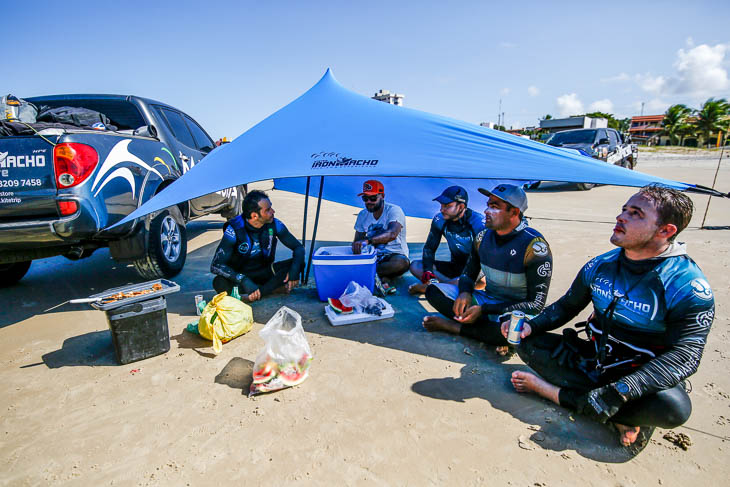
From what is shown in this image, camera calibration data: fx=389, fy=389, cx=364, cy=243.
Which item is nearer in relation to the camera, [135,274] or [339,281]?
[339,281]

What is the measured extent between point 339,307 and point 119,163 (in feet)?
7.66

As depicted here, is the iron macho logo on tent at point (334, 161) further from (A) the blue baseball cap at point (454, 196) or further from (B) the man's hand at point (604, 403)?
(B) the man's hand at point (604, 403)

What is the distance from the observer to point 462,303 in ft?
9.85

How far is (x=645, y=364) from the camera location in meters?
1.90

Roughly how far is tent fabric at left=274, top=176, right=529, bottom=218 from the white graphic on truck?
2352 millimetres

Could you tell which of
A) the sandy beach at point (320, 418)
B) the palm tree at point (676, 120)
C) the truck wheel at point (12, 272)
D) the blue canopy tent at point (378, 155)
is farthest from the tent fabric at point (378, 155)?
the palm tree at point (676, 120)

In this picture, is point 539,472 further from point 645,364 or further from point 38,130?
point 38,130

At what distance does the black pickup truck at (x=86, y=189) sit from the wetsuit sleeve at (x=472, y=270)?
9.79 ft

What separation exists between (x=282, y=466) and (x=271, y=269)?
2451 millimetres

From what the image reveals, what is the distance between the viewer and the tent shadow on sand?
1987 mm

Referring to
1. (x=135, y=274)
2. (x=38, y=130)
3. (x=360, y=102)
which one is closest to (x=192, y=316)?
(x=135, y=274)

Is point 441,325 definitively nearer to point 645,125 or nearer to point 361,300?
point 361,300

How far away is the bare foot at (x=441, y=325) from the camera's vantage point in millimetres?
3123

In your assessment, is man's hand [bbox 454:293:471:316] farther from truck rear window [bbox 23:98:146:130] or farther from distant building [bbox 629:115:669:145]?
distant building [bbox 629:115:669:145]
